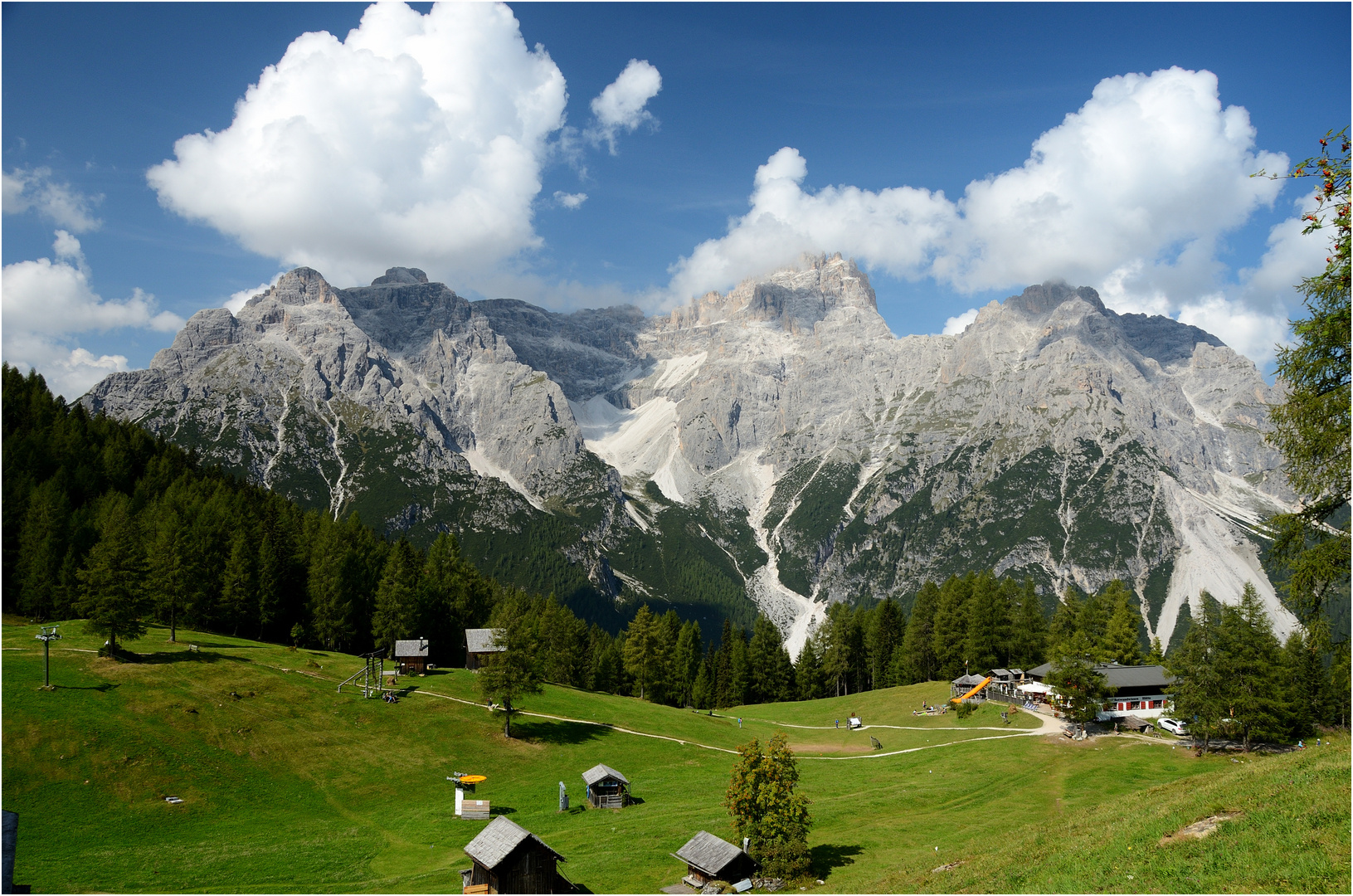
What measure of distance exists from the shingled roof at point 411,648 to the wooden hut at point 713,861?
182 ft

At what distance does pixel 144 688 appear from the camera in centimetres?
6141

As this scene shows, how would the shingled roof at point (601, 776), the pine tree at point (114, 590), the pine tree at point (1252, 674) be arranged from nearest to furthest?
1. the shingled roof at point (601, 776)
2. the pine tree at point (1252, 674)
3. the pine tree at point (114, 590)

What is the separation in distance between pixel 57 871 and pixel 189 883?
6563 millimetres

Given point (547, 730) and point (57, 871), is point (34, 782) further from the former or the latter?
point (547, 730)

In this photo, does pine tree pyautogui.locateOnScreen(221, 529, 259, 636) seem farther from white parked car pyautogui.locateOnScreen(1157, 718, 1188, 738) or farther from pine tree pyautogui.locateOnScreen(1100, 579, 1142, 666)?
pine tree pyautogui.locateOnScreen(1100, 579, 1142, 666)

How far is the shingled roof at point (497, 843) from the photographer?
36719 mm

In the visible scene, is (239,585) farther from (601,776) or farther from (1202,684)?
(1202,684)

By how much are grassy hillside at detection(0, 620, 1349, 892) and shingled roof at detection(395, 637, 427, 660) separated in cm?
436

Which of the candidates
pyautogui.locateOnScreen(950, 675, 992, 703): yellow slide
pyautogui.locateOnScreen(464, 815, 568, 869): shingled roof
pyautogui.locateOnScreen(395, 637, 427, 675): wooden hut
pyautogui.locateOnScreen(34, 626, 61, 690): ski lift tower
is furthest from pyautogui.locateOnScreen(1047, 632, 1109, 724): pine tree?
pyautogui.locateOnScreen(34, 626, 61, 690): ski lift tower

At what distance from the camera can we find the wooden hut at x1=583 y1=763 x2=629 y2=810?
56062mm

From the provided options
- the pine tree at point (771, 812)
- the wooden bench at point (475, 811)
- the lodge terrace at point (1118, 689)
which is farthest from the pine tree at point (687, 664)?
the pine tree at point (771, 812)

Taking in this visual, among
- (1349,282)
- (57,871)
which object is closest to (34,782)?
(57,871)

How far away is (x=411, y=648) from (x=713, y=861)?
58.4 m

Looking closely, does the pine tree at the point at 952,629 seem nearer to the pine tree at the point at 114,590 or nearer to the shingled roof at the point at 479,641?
the shingled roof at the point at 479,641
